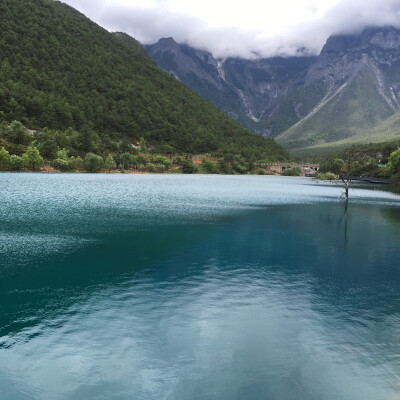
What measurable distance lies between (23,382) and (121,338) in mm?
4749

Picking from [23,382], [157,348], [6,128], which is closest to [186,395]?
[157,348]

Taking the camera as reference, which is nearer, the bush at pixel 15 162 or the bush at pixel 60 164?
the bush at pixel 15 162

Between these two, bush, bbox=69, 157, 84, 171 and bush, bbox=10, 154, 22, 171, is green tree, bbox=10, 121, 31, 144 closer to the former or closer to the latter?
bush, bbox=69, 157, 84, 171

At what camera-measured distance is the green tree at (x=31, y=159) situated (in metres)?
167

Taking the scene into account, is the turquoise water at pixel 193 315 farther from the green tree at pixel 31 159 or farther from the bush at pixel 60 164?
the bush at pixel 60 164

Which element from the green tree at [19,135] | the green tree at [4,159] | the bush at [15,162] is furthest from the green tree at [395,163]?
the green tree at [19,135]

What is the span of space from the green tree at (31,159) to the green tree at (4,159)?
672cm

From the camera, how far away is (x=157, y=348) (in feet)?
53.9

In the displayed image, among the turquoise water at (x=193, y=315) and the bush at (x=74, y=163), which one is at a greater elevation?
the bush at (x=74, y=163)

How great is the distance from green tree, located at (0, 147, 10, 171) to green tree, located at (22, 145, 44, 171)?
265 inches

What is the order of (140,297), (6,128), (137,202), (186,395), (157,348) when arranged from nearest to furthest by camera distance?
(186,395) → (157,348) → (140,297) → (137,202) → (6,128)

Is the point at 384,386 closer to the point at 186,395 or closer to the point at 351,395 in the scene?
the point at 351,395

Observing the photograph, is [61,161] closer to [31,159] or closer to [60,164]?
[60,164]

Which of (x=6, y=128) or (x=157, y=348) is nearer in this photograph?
(x=157, y=348)
